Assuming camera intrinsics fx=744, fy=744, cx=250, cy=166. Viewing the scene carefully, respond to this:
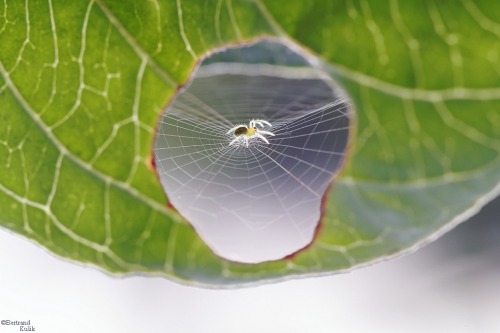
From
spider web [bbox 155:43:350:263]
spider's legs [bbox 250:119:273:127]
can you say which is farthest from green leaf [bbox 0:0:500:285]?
spider's legs [bbox 250:119:273:127]

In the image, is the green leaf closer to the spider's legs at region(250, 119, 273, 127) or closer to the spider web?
the spider web

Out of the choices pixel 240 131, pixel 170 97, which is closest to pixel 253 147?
pixel 240 131

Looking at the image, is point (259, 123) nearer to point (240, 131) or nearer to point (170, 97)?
point (240, 131)

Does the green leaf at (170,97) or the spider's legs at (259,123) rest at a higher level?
the spider's legs at (259,123)

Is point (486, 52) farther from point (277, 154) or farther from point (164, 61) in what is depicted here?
point (277, 154)

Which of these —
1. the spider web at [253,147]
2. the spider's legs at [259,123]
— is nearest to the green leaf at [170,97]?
the spider web at [253,147]

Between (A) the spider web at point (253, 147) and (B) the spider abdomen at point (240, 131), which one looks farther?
(B) the spider abdomen at point (240, 131)

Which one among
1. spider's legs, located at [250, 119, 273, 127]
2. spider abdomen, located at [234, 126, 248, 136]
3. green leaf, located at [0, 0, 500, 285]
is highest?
spider abdomen, located at [234, 126, 248, 136]

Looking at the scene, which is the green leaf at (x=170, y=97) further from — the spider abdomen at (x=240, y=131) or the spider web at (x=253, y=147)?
the spider abdomen at (x=240, y=131)
